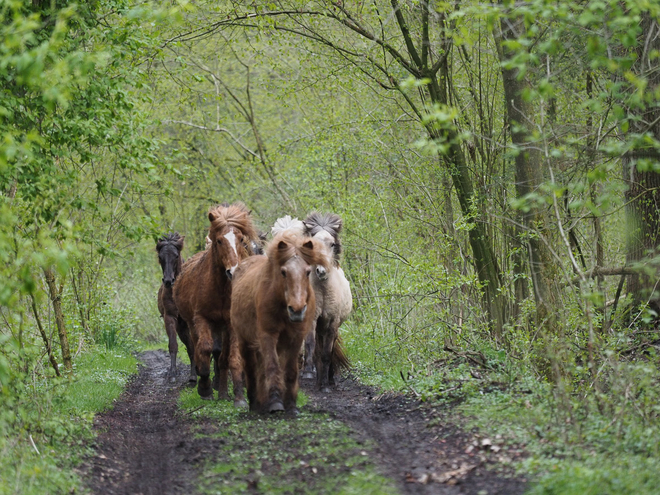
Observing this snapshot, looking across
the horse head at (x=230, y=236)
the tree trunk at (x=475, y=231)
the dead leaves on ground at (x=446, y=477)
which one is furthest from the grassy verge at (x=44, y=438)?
the tree trunk at (x=475, y=231)

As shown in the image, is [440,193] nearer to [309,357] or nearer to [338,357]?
[338,357]

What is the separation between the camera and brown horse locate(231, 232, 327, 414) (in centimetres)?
786

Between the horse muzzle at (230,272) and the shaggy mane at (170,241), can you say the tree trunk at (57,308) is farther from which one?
the shaggy mane at (170,241)

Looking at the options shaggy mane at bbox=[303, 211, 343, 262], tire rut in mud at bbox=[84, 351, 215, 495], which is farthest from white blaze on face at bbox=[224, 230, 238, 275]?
tire rut in mud at bbox=[84, 351, 215, 495]

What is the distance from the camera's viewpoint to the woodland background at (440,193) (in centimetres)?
577

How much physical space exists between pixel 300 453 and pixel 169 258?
7274mm

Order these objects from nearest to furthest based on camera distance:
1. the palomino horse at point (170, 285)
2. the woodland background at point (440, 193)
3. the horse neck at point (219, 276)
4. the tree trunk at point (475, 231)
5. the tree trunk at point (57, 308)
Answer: the woodland background at point (440, 193) → the tree trunk at point (57, 308) → the horse neck at point (219, 276) → the tree trunk at point (475, 231) → the palomino horse at point (170, 285)

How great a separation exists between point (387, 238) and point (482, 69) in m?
3.60

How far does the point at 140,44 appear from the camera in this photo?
7828 mm

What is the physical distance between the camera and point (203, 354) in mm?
9859

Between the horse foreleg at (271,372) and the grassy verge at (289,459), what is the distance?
0.17 m

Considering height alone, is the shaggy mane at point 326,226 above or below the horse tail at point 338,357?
above

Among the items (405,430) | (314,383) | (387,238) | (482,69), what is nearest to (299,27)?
(482,69)

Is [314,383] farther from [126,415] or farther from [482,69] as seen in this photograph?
[482,69]
